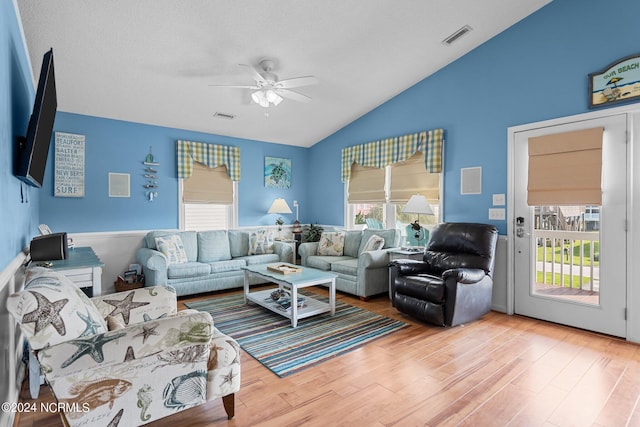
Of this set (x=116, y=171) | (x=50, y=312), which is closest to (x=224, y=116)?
(x=116, y=171)

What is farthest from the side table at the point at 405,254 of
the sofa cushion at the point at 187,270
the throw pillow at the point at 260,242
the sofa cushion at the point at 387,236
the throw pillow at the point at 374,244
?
the sofa cushion at the point at 187,270

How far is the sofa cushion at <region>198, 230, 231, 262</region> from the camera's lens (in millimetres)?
5262

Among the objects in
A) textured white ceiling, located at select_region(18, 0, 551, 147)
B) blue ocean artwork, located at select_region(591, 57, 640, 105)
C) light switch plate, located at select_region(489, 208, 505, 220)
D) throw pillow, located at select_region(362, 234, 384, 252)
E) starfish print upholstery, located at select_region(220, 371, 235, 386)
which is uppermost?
textured white ceiling, located at select_region(18, 0, 551, 147)

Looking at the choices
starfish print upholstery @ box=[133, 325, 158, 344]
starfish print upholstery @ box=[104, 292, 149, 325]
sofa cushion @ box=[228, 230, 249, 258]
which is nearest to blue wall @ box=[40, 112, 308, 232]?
sofa cushion @ box=[228, 230, 249, 258]

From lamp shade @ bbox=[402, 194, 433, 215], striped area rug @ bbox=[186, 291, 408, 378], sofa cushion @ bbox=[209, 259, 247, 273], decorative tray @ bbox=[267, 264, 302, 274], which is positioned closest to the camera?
striped area rug @ bbox=[186, 291, 408, 378]

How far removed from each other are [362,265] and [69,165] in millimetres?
4259

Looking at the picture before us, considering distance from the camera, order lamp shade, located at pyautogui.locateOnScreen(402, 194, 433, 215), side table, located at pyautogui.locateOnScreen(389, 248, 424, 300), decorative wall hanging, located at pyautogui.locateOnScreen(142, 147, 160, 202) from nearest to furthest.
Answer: lamp shade, located at pyautogui.locateOnScreen(402, 194, 433, 215) < side table, located at pyautogui.locateOnScreen(389, 248, 424, 300) < decorative wall hanging, located at pyautogui.locateOnScreen(142, 147, 160, 202)

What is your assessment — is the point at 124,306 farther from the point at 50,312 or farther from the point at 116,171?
the point at 116,171

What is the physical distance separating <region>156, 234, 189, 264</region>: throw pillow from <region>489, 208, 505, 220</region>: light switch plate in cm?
423

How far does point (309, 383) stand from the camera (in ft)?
7.95

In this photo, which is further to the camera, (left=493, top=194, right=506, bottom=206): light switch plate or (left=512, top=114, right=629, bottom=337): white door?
(left=493, top=194, right=506, bottom=206): light switch plate

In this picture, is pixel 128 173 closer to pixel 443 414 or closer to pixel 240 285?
pixel 240 285

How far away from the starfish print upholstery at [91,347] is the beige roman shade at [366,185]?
462cm

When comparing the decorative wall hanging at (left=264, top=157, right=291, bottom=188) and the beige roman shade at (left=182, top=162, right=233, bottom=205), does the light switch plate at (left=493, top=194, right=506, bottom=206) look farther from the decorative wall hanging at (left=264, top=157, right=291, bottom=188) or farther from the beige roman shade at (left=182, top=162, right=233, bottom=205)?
the beige roman shade at (left=182, top=162, right=233, bottom=205)
